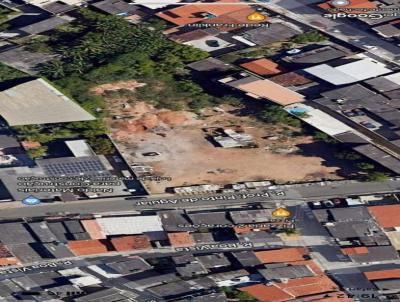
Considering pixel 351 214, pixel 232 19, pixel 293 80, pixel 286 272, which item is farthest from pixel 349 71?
pixel 286 272

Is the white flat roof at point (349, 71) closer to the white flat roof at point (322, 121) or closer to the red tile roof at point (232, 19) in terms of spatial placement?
the white flat roof at point (322, 121)

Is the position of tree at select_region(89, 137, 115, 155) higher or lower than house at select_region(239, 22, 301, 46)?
lower

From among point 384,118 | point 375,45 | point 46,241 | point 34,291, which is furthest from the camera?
point 375,45

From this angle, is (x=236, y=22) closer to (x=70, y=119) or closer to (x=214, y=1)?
(x=214, y=1)

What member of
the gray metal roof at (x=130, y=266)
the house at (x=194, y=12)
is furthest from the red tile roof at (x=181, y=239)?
the house at (x=194, y=12)

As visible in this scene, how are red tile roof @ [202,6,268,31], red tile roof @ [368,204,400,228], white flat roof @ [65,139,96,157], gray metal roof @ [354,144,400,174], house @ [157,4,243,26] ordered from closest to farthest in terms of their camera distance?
red tile roof @ [368,204,400,228] < gray metal roof @ [354,144,400,174] < white flat roof @ [65,139,96,157] < red tile roof @ [202,6,268,31] < house @ [157,4,243,26]

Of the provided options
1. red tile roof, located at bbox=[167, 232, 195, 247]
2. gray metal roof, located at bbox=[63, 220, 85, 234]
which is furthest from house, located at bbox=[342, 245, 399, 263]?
gray metal roof, located at bbox=[63, 220, 85, 234]

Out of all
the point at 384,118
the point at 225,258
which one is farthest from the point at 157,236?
the point at 384,118

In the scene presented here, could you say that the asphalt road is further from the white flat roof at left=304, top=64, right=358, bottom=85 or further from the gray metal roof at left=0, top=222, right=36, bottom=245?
the white flat roof at left=304, top=64, right=358, bottom=85
